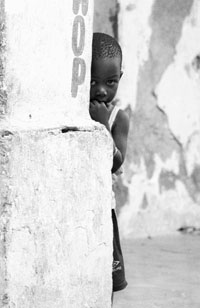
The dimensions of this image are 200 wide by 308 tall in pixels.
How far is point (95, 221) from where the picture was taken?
13.3ft

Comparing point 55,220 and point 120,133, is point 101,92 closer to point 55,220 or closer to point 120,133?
point 120,133

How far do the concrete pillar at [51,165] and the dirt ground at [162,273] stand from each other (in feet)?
2.32

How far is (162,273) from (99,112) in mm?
1496

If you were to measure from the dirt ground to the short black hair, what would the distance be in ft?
3.98

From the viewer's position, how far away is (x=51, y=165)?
12.5 ft

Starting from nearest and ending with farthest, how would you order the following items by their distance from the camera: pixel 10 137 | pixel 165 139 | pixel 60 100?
pixel 10 137 → pixel 60 100 → pixel 165 139

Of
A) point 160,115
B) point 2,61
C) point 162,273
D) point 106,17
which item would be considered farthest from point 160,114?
point 2,61

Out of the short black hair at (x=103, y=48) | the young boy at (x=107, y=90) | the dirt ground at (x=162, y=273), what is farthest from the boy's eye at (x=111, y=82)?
the dirt ground at (x=162, y=273)

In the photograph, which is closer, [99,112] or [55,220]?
[55,220]

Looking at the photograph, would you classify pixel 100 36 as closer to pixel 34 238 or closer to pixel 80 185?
pixel 80 185

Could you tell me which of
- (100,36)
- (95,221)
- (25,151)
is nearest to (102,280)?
(95,221)

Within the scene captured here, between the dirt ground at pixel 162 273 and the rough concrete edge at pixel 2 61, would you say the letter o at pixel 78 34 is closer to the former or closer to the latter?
the rough concrete edge at pixel 2 61

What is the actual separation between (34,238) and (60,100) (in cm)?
56

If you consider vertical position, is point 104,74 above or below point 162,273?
above
